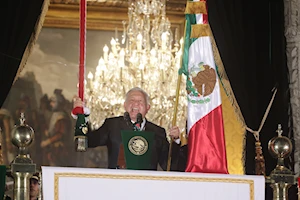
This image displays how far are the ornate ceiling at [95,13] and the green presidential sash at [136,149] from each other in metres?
4.30

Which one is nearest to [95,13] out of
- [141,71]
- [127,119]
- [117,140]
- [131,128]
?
[141,71]

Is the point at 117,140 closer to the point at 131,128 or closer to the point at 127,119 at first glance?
the point at 131,128

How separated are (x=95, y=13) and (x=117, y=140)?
3.96 meters

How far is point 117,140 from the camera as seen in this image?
6285mm

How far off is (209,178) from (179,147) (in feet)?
2.09

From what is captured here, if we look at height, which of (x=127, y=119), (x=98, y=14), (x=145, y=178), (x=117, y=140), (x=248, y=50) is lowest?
(x=145, y=178)

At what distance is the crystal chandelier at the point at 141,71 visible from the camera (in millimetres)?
8805

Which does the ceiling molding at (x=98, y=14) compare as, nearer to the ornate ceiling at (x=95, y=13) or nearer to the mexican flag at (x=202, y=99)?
the ornate ceiling at (x=95, y=13)

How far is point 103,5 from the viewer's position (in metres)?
9.93

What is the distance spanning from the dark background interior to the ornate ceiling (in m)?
3.39

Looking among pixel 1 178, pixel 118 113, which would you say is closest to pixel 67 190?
pixel 1 178

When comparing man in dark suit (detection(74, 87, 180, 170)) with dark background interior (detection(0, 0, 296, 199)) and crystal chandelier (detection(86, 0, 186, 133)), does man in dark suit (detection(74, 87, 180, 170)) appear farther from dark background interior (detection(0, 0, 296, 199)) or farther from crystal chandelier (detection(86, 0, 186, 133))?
crystal chandelier (detection(86, 0, 186, 133))

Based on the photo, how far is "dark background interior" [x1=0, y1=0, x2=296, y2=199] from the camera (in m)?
6.09

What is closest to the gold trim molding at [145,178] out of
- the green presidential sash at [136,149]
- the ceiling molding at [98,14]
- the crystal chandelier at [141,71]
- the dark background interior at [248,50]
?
the green presidential sash at [136,149]
